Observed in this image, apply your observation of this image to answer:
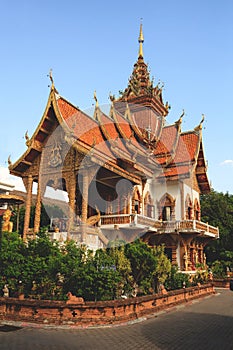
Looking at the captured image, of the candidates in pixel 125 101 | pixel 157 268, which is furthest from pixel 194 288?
pixel 125 101

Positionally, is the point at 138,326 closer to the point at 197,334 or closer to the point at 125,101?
the point at 197,334

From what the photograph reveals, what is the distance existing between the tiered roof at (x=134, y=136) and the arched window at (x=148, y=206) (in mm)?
1374

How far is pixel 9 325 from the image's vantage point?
26.9ft

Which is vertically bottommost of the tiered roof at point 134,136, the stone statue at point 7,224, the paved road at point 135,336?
the paved road at point 135,336

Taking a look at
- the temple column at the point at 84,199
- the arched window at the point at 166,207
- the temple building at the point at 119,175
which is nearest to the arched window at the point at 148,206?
the temple building at the point at 119,175

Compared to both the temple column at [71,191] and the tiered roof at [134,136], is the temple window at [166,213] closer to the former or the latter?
the tiered roof at [134,136]

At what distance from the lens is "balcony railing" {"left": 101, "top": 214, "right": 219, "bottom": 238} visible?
1569cm

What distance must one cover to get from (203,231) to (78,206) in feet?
24.0

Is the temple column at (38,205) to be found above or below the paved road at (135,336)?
above

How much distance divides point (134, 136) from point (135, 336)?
15.8 meters

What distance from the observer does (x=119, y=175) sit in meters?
15.9

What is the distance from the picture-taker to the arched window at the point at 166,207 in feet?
65.0

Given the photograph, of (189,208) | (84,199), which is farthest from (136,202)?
(84,199)

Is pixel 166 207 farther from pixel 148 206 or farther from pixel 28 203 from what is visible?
pixel 28 203
